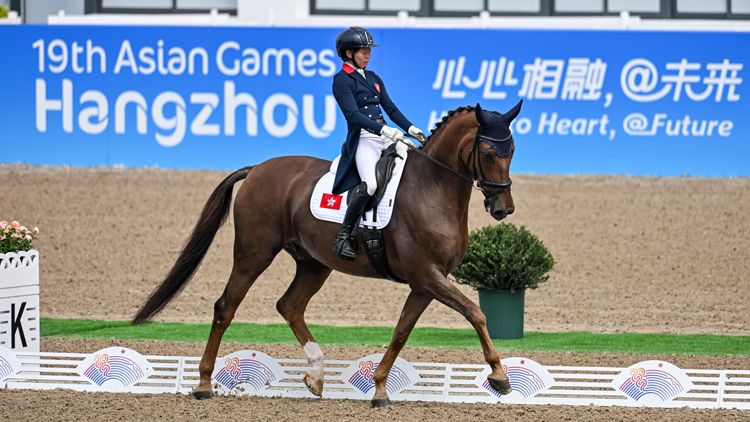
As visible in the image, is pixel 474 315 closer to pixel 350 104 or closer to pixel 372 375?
pixel 372 375

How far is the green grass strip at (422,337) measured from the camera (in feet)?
25.6

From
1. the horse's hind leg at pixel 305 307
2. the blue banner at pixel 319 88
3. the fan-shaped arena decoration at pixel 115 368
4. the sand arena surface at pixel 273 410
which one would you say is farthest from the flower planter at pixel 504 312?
the blue banner at pixel 319 88

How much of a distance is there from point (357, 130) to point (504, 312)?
3.30 metres

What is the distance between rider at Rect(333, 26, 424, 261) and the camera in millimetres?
5457

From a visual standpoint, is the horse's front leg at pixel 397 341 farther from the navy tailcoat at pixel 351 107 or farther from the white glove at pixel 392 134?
the white glove at pixel 392 134

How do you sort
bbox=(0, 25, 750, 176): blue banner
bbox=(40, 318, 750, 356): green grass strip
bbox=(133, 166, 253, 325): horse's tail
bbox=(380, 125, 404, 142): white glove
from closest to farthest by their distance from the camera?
bbox=(380, 125, 404, 142): white glove → bbox=(133, 166, 253, 325): horse's tail → bbox=(40, 318, 750, 356): green grass strip → bbox=(0, 25, 750, 176): blue banner

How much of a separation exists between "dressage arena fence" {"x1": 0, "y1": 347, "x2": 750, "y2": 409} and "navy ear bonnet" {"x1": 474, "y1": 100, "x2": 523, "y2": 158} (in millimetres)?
1467

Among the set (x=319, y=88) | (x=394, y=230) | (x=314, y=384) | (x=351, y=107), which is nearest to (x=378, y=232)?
(x=394, y=230)

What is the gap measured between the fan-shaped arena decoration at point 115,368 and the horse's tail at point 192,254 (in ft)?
0.85

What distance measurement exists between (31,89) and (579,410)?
12714mm

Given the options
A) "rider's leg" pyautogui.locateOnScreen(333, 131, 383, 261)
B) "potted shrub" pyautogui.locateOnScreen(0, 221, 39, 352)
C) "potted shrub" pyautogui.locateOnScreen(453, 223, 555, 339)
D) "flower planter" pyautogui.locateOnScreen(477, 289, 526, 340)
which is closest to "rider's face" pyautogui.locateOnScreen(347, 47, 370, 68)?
"rider's leg" pyautogui.locateOnScreen(333, 131, 383, 261)

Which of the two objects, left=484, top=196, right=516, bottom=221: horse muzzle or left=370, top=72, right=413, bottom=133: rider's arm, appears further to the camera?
left=370, top=72, right=413, bottom=133: rider's arm

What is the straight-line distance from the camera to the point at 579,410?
538 centimetres

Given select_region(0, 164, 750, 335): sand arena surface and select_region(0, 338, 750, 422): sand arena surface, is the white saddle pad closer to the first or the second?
select_region(0, 338, 750, 422): sand arena surface
